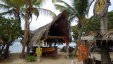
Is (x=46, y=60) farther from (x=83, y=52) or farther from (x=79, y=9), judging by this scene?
(x=83, y=52)

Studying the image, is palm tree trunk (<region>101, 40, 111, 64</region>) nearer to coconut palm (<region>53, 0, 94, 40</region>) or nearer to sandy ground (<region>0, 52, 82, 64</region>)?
sandy ground (<region>0, 52, 82, 64</region>)

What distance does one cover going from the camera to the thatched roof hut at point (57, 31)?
25953 mm

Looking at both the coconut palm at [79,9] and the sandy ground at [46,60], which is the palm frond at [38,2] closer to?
the coconut palm at [79,9]

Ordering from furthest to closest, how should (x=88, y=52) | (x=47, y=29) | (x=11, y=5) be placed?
(x=11, y=5), (x=47, y=29), (x=88, y=52)

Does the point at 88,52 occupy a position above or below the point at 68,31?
below

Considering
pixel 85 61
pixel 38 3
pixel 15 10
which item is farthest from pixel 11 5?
pixel 85 61

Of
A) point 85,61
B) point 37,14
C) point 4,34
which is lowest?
point 85,61

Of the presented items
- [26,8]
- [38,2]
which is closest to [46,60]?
[26,8]

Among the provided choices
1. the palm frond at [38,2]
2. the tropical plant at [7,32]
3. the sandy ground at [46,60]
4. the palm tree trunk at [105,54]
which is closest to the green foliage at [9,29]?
the tropical plant at [7,32]

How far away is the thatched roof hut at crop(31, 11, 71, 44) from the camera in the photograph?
85.1 ft

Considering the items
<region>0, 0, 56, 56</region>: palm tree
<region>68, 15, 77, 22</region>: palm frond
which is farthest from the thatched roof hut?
<region>68, 15, 77, 22</region>: palm frond

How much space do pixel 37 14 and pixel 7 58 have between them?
5522 mm

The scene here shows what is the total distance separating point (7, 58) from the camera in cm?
2831

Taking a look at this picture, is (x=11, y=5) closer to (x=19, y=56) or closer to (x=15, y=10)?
(x=15, y=10)
